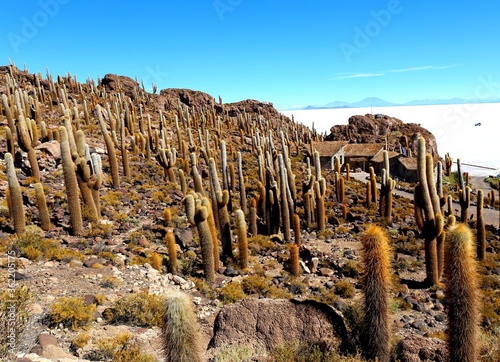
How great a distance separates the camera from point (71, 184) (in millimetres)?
12898

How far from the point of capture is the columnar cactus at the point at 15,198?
11883 mm

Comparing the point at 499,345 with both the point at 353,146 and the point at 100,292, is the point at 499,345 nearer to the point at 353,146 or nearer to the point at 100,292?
the point at 100,292

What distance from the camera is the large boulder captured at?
731 centimetres

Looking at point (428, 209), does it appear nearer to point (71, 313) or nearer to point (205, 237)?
point (205, 237)

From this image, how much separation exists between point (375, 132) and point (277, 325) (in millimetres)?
51430

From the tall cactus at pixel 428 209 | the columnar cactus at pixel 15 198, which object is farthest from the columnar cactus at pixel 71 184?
the tall cactus at pixel 428 209

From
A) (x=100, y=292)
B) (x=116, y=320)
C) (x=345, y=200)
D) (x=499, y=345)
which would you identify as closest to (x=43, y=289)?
(x=100, y=292)

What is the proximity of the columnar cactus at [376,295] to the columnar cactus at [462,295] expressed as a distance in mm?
1042

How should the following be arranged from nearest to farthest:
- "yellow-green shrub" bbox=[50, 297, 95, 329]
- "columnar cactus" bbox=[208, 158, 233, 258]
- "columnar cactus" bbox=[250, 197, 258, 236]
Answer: "yellow-green shrub" bbox=[50, 297, 95, 329] < "columnar cactus" bbox=[208, 158, 233, 258] < "columnar cactus" bbox=[250, 197, 258, 236]

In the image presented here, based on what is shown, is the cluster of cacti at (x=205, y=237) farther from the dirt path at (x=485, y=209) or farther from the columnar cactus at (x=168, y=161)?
the dirt path at (x=485, y=209)

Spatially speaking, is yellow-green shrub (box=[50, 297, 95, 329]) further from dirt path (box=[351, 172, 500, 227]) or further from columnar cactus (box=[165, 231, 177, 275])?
dirt path (box=[351, 172, 500, 227])

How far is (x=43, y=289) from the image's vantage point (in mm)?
9148

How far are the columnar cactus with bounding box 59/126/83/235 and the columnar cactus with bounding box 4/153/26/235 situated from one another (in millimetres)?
1426

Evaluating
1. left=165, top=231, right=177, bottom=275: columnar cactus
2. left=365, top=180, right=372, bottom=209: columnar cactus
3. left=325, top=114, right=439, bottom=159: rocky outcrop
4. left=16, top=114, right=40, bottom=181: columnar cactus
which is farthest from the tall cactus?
left=325, top=114, right=439, bottom=159: rocky outcrop
